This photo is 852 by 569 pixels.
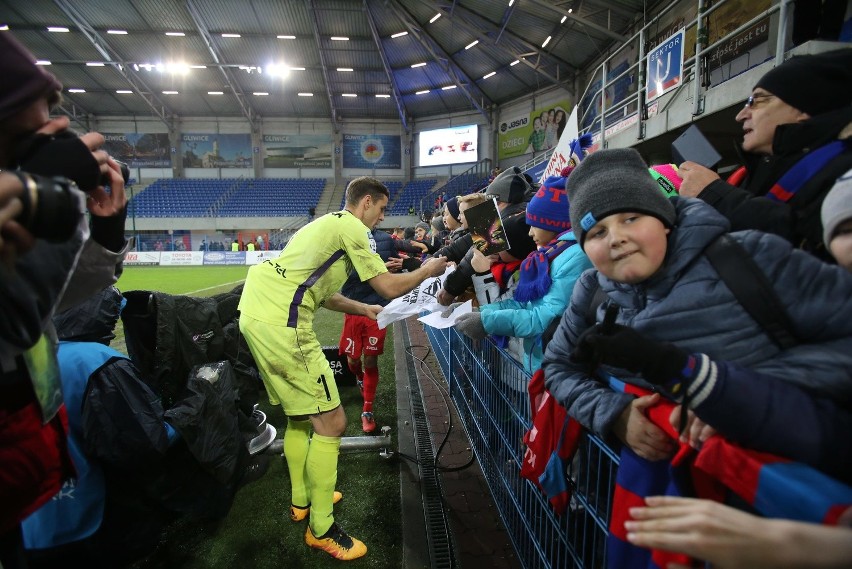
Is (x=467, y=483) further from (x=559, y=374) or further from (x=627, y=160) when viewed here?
(x=627, y=160)

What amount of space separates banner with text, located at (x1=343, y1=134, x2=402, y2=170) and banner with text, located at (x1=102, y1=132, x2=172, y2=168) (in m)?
13.4

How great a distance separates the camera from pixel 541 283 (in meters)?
1.94

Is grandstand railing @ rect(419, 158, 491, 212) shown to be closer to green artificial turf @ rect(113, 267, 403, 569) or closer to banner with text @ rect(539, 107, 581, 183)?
banner with text @ rect(539, 107, 581, 183)

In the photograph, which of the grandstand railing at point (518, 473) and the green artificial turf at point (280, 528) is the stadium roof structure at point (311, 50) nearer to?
the grandstand railing at point (518, 473)

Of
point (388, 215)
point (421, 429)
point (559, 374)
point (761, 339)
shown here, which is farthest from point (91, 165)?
point (388, 215)

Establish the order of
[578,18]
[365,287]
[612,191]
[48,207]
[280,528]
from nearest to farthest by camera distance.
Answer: [48,207] < [612,191] < [280,528] < [365,287] < [578,18]

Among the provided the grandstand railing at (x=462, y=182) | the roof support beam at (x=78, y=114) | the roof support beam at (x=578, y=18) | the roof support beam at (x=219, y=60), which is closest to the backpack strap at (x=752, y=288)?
the roof support beam at (x=578, y=18)

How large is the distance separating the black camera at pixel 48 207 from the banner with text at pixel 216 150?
33.4 metres

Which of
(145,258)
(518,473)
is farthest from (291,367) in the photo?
(145,258)

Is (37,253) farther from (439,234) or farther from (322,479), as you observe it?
(439,234)

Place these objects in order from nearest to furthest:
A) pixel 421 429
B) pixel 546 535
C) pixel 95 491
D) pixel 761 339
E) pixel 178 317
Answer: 1. pixel 761 339
2. pixel 546 535
3. pixel 95 491
4. pixel 178 317
5. pixel 421 429

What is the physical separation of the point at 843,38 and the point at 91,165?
9.36m

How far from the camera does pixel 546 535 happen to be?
1721 mm

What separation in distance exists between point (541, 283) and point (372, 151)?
30309 mm
